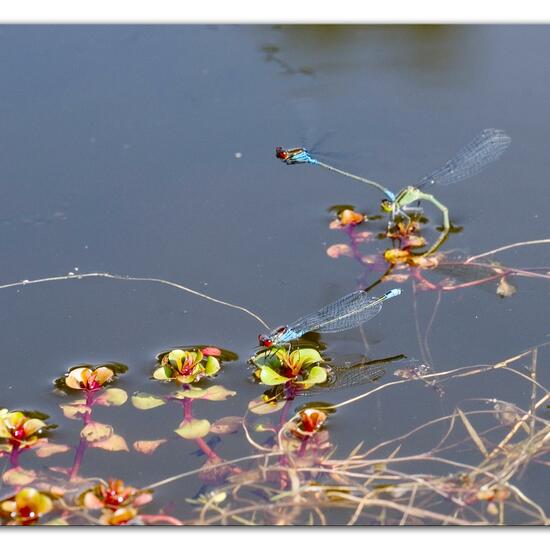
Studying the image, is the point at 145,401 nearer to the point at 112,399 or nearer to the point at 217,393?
the point at 112,399

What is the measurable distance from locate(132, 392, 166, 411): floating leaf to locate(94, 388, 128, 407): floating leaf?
0.16 ft

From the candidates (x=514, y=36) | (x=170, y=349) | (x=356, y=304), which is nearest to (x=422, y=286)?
(x=356, y=304)

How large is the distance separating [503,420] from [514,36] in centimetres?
366

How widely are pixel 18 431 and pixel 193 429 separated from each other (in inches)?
28.6

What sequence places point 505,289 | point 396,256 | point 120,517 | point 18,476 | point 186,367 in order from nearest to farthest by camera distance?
point 120,517 < point 18,476 < point 186,367 < point 505,289 < point 396,256

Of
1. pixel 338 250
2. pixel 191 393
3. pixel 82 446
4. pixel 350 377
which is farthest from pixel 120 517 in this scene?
pixel 338 250

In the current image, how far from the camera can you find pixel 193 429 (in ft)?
Result: 13.3

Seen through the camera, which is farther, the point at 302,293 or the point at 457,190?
the point at 457,190

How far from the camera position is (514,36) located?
682 centimetres

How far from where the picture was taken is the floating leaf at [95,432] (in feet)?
13.2

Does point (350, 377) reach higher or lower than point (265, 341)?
lower

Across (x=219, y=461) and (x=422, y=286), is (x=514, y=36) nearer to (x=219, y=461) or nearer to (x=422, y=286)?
(x=422, y=286)

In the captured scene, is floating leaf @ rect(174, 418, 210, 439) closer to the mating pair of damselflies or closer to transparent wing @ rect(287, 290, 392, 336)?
transparent wing @ rect(287, 290, 392, 336)

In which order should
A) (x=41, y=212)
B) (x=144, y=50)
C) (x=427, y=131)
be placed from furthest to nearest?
(x=144, y=50)
(x=427, y=131)
(x=41, y=212)
